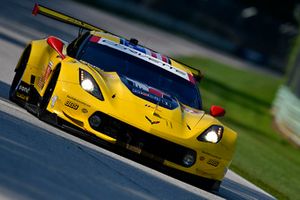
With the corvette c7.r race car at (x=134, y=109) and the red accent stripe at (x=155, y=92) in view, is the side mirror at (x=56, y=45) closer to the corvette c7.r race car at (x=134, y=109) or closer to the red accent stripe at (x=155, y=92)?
the corvette c7.r race car at (x=134, y=109)

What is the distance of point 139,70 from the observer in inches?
460

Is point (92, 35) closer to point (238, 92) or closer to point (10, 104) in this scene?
point (10, 104)

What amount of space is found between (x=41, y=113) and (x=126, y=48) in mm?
1643

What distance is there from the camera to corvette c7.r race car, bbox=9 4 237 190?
1037 centimetres

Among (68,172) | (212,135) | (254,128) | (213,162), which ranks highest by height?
(254,128)

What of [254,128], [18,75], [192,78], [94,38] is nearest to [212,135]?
[192,78]

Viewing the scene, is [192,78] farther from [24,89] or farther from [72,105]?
[72,105]

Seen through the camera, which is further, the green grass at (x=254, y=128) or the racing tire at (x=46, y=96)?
the green grass at (x=254, y=128)

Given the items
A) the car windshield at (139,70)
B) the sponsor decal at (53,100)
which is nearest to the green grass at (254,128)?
the car windshield at (139,70)

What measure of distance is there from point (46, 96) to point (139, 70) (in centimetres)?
124

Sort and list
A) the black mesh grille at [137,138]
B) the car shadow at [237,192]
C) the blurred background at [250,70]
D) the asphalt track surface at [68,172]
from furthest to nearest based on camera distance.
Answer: the blurred background at [250,70] → the car shadow at [237,192] → the black mesh grille at [137,138] → the asphalt track surface at [68,172]

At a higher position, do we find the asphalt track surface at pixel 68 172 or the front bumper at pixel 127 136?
the front bumper at pixel 127 136

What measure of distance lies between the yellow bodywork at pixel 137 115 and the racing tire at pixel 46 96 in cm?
12

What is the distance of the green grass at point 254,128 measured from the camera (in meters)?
15.5
